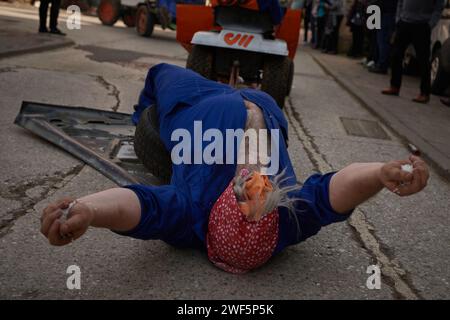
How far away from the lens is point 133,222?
173 cm

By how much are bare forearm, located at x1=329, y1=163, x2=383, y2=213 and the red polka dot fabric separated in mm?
210

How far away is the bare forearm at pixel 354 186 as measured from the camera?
176 cm

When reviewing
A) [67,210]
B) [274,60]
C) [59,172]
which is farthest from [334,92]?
[67,210]

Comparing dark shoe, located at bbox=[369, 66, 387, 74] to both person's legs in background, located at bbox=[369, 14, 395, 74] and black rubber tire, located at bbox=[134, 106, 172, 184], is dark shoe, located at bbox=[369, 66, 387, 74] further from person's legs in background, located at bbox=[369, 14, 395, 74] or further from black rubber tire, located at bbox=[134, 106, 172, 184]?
black rubber tire, located at bbox=[134, 106, 172, 184]

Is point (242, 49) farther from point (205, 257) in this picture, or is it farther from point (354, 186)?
point (354, 186)

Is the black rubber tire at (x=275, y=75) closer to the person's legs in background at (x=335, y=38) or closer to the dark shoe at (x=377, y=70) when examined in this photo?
the dark shoe at (x=377, y=70)

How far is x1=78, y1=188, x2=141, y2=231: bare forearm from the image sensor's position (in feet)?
5.27

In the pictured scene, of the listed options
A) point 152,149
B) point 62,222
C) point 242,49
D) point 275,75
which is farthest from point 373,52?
point 62,222

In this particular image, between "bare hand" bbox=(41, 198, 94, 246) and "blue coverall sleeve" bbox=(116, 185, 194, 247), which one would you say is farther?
"blue coverall sleeve" bbox=(116, 185, 194, 247)

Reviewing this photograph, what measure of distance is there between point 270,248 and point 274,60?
3.26 meters

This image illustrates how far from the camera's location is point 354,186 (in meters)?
1.80

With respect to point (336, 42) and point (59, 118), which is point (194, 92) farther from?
point (336, 42)

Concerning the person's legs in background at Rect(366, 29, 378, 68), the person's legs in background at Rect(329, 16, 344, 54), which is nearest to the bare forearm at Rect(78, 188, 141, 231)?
the person's legs in background at Rect(366, 29, 378, 68)

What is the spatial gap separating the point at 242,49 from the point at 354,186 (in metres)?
3.22
